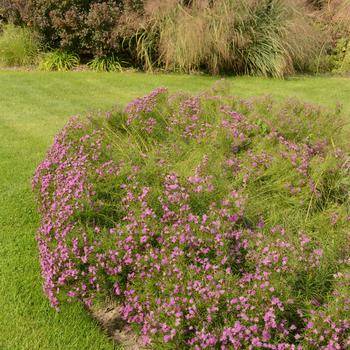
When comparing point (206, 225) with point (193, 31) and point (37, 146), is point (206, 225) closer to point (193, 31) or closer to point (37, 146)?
point (37, 146)

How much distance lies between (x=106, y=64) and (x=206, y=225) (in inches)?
353

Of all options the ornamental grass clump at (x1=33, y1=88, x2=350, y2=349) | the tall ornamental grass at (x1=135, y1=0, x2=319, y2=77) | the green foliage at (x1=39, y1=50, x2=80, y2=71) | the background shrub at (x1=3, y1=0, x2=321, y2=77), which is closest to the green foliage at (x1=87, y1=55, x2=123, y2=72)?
the background shrub at (x1=3, y1=0, x2=321, y2=77)

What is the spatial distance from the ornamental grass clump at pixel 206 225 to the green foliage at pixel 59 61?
24.0 ft

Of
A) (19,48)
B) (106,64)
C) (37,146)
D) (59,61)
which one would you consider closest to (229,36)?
(106,64)

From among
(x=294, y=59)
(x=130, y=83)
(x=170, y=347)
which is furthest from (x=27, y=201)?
(x=294, y=59)

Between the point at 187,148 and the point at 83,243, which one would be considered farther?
the point at 187,148

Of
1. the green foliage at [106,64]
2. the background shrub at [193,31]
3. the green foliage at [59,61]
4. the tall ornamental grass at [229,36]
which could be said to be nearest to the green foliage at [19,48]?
the green foliage at [59,61]

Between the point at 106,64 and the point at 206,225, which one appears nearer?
the point at 206,225

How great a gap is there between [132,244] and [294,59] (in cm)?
893

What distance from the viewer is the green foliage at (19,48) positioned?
11430 millimetres

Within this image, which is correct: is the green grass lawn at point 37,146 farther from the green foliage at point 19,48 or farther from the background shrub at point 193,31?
the green foliage at point 19,48

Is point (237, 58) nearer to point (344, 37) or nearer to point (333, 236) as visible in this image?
point (344, 37)

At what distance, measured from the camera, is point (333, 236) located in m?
2.96

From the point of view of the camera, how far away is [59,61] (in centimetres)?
1110
